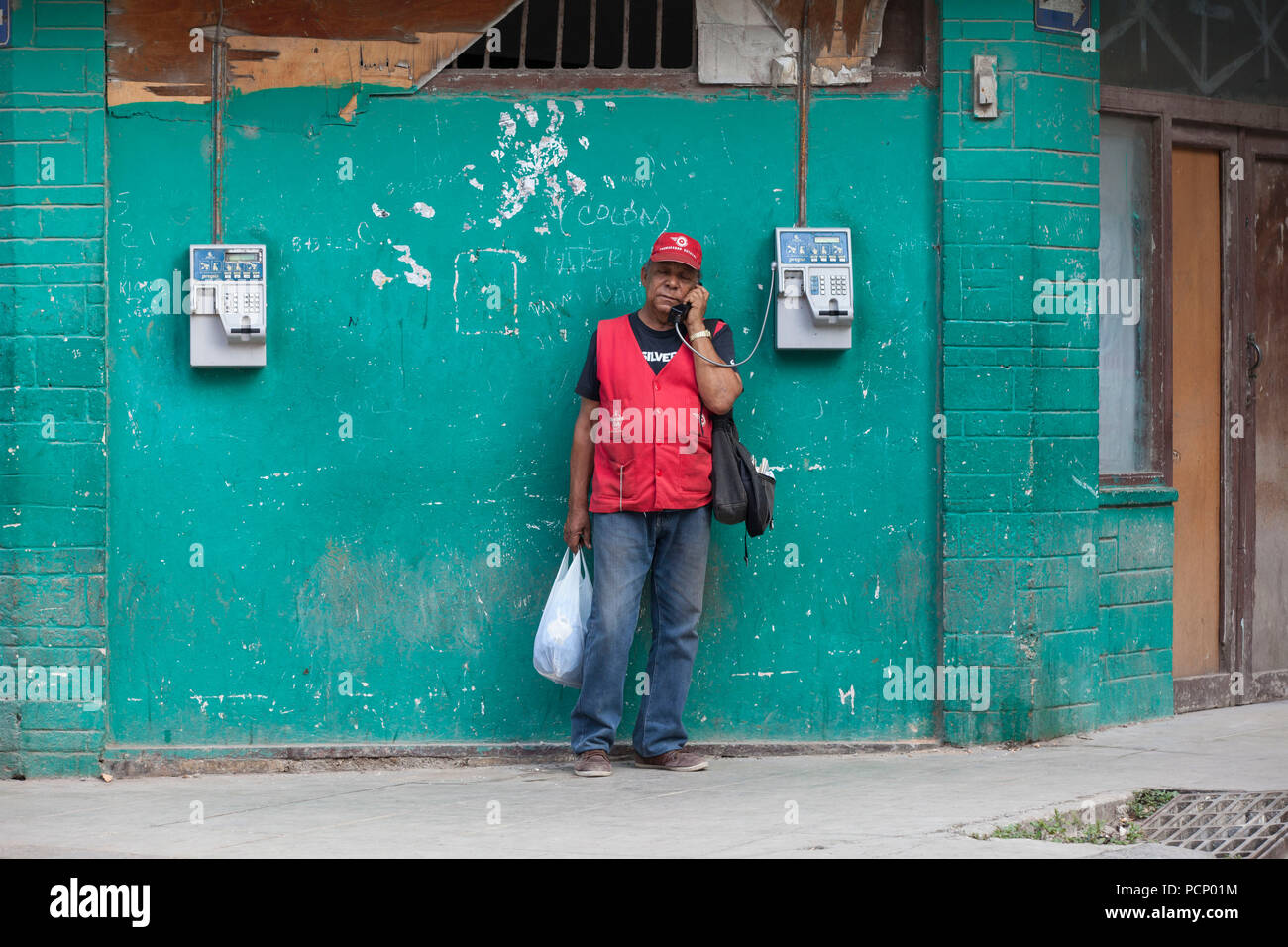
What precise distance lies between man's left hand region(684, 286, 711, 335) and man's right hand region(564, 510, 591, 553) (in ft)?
2.86

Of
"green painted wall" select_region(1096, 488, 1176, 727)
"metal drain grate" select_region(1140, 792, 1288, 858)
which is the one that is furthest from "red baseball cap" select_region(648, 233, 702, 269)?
"metal drain grate" select_region(1140, 792, 1288, 858)

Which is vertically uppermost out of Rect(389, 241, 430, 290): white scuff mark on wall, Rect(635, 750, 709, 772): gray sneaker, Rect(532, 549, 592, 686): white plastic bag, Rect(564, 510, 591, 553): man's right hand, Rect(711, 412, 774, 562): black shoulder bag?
Rect(389, 241, 430, 290): white scuff mark on wall

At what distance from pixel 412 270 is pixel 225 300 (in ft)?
2.54

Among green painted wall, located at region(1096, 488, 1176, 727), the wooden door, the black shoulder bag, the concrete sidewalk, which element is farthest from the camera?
the wooden door

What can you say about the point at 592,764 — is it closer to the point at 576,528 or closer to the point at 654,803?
the point at 654,803

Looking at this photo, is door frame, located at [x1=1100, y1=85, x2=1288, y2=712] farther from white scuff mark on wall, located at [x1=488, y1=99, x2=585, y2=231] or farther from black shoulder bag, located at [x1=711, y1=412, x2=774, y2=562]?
white scuff mark on wall, located at [x1=488, y1=99, x2=585, y2=231]

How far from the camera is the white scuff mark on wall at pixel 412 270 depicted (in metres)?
6.71

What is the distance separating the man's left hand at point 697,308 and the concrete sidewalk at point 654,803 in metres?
1.79

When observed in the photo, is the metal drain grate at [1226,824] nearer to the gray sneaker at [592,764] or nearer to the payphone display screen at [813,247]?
the gray sneaker at [592,764]

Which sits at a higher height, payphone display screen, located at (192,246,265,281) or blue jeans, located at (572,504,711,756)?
payphone display screen, located at (192,246,265,281)

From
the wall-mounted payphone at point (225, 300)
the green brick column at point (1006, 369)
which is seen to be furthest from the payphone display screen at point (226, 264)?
the green brick column at point (1006, 369)

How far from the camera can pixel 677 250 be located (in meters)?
6.37

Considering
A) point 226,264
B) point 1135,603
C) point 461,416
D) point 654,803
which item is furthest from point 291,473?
point 1135,603

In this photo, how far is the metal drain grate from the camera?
5.32 m
